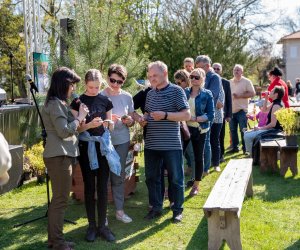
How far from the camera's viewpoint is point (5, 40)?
21.9 meters

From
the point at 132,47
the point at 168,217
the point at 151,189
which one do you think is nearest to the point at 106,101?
the point at 151,189

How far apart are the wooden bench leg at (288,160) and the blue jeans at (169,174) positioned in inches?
99.7

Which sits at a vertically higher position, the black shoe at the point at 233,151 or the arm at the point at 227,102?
the arm at the point at 227,102

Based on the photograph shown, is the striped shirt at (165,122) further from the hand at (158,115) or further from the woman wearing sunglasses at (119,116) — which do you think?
the woman wearing sunglasses at (119,116)

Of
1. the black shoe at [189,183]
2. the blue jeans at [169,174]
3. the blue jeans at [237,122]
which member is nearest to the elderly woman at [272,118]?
the blue jeans at [237,122]

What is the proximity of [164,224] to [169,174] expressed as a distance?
529 millimetres

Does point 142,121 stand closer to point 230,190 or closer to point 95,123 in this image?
point 95,123

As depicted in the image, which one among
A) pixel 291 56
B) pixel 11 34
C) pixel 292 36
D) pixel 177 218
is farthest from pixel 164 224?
pixel 292 36

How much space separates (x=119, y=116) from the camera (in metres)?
4.47

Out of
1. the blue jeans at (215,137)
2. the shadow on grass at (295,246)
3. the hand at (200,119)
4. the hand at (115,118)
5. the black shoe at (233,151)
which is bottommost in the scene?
the shadow on grass at (295,246)

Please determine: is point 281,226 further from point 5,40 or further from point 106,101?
point 5,40

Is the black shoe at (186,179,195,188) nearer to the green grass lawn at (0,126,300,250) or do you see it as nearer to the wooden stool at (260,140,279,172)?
the green grass lawn at (0,126,300,250)

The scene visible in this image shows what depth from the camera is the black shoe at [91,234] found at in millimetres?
4121

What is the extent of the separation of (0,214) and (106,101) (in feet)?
6.88
